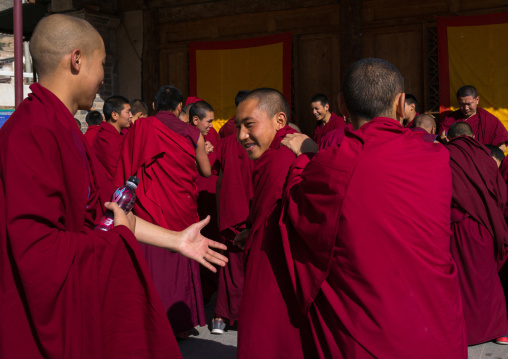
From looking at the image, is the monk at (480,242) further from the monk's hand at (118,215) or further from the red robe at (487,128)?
the monk's hand at (118,215)

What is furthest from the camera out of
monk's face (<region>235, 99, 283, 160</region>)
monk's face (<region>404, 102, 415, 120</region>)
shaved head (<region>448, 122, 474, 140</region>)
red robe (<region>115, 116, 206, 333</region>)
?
monk's face (<region>404, 102, 415, 120</region>)

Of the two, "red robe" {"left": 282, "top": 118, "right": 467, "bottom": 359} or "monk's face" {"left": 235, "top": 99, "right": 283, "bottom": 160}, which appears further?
"monk's face" {"left": 235, "top": 99, "right": 283, "bottom": 160}

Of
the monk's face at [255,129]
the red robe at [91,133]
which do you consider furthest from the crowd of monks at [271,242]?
the red robe at [91,133]

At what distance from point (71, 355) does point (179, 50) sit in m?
9.01

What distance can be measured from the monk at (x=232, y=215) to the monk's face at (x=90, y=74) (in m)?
2.92

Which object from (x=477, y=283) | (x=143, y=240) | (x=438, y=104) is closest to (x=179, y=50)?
(x=438, y=104)

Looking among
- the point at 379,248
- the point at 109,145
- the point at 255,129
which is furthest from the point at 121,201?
the point at 109,145

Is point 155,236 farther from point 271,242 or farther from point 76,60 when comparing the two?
point 76,60

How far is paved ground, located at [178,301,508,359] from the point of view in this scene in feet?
13.9

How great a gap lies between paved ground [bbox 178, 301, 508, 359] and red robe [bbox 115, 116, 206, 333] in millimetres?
127

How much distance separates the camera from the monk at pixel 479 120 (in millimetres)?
6945

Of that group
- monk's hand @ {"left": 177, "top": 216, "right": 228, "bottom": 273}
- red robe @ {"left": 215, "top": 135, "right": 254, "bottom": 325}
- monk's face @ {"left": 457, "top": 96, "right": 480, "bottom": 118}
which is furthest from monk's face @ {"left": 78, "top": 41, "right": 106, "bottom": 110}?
monk's face @ {"left": 457, "top": 96, "right": 480, "bottom": 118}

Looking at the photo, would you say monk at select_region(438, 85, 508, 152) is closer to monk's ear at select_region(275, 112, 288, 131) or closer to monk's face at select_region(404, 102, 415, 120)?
monk's face at select_region(404, 102, 415, 120)

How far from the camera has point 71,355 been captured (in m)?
1.71
